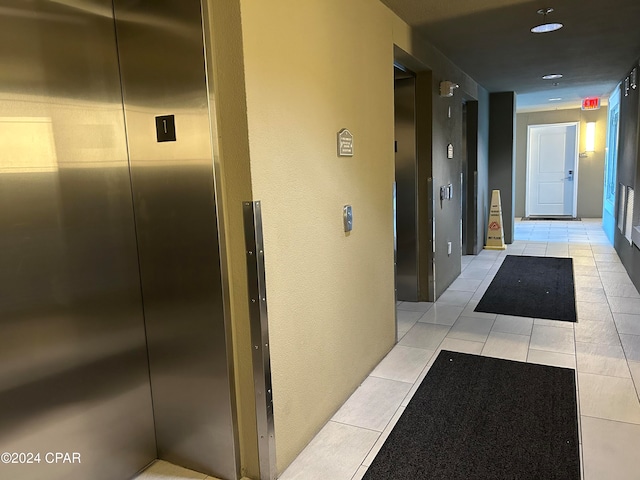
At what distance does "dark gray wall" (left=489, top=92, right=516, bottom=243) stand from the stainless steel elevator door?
667 cm

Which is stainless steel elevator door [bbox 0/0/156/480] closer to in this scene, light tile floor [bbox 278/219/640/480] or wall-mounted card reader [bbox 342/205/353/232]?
light tile floor [bbox 278/219/640/480]

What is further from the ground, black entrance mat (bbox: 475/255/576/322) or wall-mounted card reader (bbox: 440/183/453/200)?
wall-mounted card reader (bbox: 440/183/453/200)

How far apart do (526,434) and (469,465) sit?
1.38ft

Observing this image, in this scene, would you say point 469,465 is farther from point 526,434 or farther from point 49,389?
point 49,389

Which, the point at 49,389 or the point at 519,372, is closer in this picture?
the point at 49,389

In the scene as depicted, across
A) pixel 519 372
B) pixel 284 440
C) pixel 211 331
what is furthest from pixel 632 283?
pixel 211 331

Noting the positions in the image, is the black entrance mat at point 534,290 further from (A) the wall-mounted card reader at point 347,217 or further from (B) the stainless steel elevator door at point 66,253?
(B) the stainless steel elevator door at point 66,253

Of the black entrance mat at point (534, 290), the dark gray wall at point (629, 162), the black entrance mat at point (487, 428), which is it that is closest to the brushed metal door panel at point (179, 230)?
the black entrance mat at point (487, 428)

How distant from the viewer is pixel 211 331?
1.93 m

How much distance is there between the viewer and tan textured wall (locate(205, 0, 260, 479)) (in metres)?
1.75

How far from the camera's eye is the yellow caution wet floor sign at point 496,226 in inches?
281

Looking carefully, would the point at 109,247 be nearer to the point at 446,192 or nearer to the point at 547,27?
the point at 446,192

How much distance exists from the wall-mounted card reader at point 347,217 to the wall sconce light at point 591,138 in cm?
945

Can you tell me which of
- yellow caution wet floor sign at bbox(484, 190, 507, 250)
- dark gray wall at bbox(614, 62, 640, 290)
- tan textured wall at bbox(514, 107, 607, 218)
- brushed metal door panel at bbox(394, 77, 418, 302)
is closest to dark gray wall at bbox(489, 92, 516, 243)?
yellow caution wet floor sign at bbox(484, 190, 507, 250)
